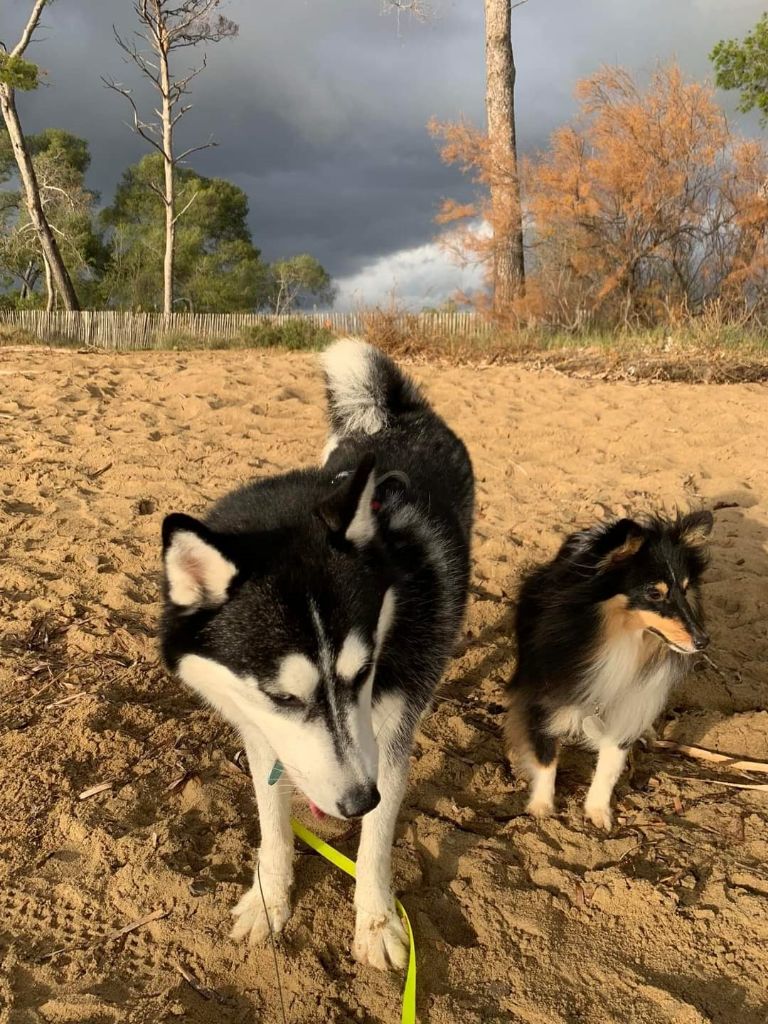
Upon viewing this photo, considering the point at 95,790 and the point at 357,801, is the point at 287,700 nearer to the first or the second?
the point at 357,801

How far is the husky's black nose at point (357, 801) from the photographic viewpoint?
1673 mm

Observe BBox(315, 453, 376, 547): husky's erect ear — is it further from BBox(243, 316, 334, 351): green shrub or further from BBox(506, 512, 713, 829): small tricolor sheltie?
BBox(243, 316, 334, 351): green shrub

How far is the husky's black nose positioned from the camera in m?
1.67

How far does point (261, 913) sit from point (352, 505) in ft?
4.56

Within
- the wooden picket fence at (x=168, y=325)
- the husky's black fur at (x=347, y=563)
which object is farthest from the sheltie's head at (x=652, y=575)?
the wooden picket fence at (x=168, y=325)

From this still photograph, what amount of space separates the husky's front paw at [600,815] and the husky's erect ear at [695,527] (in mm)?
1160

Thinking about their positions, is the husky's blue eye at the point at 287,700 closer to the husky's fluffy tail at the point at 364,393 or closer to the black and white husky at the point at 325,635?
the black and white husky at the point at 325,635

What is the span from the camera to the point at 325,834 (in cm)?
269

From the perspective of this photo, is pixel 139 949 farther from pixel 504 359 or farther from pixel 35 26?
pixel 35 26

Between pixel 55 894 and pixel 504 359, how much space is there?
9560 millimetres

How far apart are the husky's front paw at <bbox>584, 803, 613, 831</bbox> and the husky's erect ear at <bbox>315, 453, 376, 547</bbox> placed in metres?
1.72

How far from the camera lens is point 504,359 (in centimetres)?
1057

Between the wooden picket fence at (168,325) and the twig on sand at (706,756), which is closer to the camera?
the twig on sand at (706,756)

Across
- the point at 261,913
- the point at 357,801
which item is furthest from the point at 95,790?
the point at 357,801
